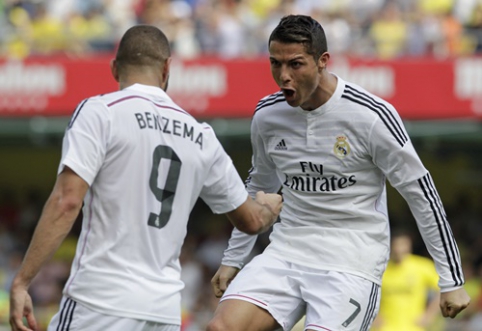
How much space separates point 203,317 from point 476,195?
7005mm

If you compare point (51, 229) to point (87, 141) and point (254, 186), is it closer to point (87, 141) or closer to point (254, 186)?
point (87, 141)

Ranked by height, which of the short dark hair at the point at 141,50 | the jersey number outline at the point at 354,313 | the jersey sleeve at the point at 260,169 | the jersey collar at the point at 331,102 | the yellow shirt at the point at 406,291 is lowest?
the yellow shirt at the point at 406,291

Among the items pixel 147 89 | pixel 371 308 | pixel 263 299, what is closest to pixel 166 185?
pixel 147 89

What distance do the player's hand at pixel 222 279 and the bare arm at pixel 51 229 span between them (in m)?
1.93

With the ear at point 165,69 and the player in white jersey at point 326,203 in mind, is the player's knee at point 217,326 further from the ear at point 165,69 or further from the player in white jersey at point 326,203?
the ear at point 165,69

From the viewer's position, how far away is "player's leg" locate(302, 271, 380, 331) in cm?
595

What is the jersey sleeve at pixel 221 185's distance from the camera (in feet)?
17.2

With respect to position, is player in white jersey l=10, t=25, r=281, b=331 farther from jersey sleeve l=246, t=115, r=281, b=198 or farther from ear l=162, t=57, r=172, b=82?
jersey sleeve l=246, t=115, r=281, b=198

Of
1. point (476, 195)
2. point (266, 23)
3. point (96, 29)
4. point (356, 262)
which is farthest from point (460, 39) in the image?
point (356, 262)

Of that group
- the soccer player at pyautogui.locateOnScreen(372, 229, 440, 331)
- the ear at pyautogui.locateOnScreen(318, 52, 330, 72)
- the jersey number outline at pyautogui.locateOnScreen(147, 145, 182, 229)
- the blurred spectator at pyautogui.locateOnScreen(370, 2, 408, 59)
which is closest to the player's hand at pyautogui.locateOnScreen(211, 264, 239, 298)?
the ear at pyautogui.locateOnScreen(318, 52, 330, 72)

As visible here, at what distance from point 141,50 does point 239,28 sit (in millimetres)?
11104

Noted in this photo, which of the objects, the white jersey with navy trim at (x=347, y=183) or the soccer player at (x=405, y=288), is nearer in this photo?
the white jersey with navy trim at (x=347, y=183)

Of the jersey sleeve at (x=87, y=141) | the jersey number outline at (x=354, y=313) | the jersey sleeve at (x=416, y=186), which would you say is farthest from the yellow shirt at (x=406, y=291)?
the jersey sleeve at (x=87, y=141)

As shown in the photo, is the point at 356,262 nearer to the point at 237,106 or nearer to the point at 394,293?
the point at 394,293
